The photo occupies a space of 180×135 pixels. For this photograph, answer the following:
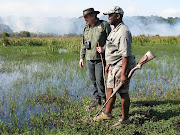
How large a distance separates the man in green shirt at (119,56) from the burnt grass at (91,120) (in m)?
0.21

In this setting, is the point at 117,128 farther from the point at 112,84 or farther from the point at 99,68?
the point at 99,68

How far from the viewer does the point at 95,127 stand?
131 inches

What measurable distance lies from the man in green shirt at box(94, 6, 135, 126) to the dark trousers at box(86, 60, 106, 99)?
479 mm

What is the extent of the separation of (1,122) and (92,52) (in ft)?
6.56

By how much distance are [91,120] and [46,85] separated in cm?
231

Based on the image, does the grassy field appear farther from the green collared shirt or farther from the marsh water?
the green collared shirt

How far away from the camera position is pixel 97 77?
13.0 feet

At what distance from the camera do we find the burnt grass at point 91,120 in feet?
10.6

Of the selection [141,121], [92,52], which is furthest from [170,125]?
[92,52]

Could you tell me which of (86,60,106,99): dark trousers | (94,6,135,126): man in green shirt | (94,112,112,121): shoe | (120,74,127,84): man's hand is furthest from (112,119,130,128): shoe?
(86,60,106,99): dark trousers

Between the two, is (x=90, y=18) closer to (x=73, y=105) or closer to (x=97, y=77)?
(x=97, y=77)

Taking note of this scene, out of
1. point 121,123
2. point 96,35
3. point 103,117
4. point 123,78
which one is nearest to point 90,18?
point 96,35

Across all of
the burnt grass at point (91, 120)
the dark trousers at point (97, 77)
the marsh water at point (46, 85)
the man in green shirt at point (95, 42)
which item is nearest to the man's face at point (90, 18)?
the man in green shirt at point (95, 42)

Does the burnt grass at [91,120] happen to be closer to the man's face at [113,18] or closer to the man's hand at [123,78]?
the man's hand at [123,78]
